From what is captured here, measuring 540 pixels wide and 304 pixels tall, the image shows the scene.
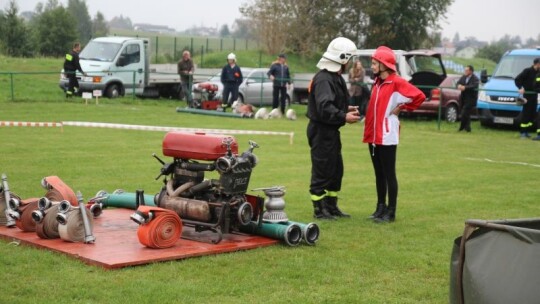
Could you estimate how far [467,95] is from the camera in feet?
84.1

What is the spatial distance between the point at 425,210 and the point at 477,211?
67 centimetres

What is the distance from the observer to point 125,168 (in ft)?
48.0

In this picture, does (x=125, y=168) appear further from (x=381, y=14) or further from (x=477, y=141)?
(x=381, y=14)

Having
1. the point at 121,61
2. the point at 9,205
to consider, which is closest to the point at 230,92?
the point at 121,61

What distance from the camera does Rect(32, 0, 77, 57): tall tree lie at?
53.2 meters

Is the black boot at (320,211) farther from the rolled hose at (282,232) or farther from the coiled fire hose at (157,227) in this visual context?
the coiled fire hose at (157,227)

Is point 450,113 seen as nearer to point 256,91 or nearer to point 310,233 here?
point 256,91

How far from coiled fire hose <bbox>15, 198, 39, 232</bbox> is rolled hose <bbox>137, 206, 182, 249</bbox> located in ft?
4.00

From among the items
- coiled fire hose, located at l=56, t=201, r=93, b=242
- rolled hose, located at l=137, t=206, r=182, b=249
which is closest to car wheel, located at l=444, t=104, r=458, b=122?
rolled hose, located at l=137, t=206, r=182, b=249

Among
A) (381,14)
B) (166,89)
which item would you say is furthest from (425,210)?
(381,14)

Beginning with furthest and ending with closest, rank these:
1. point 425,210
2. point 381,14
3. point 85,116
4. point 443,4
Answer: point 443,4, point 381,14, point 85,116, point 425,210

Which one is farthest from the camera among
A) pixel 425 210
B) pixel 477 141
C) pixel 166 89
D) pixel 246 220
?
pixel 166 89

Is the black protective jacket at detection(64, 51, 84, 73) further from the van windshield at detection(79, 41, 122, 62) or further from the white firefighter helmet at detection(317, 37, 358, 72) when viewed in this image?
the white firefighter helmet at detection(317, 37, 358, 72)

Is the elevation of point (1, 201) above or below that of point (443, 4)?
below
